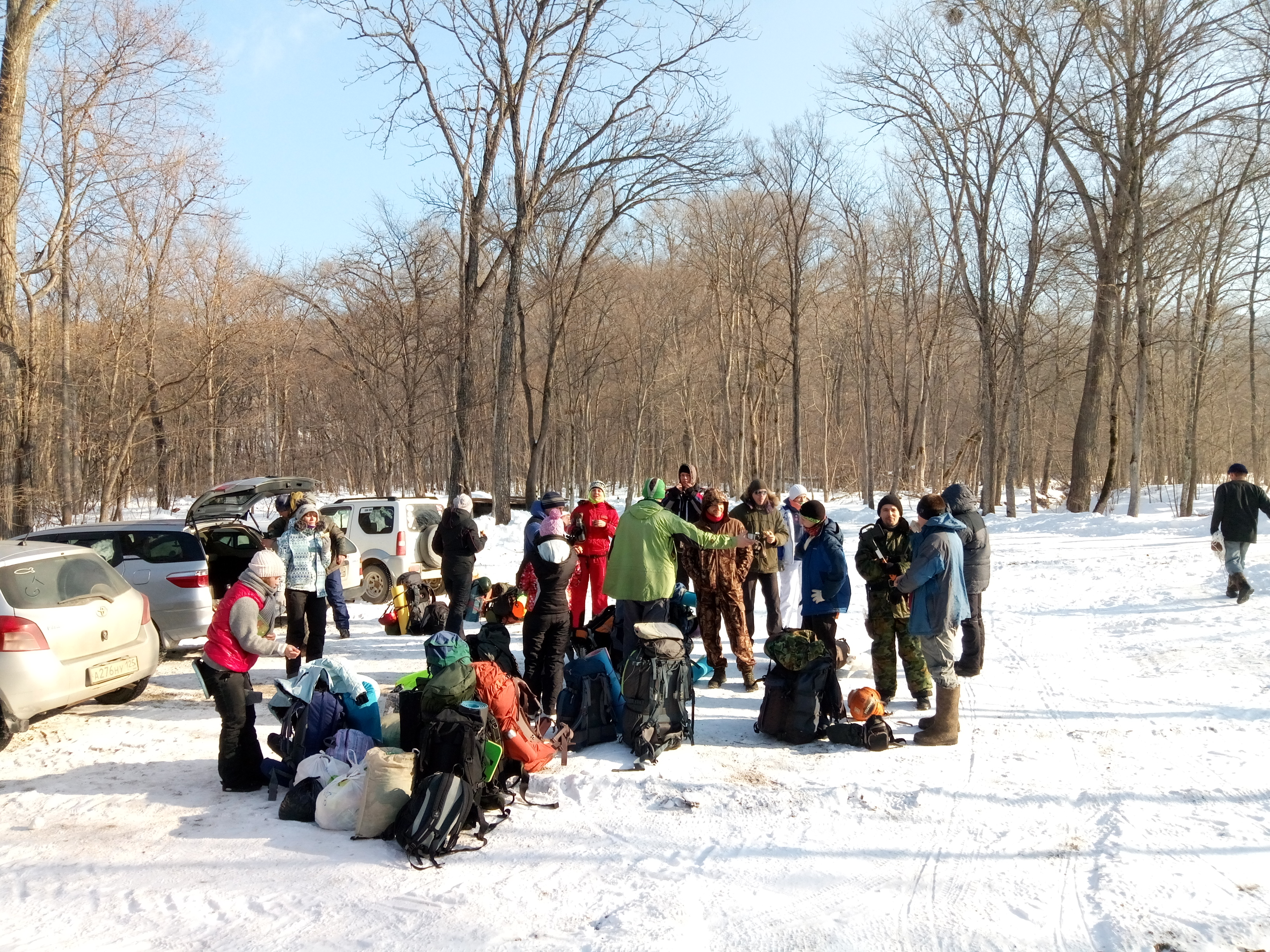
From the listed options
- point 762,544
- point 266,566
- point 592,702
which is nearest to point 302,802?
point 266,566

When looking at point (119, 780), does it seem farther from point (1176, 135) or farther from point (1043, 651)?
point (1176, 135)

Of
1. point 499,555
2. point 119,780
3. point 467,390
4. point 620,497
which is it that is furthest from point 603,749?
point 620,497

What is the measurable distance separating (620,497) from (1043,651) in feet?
143

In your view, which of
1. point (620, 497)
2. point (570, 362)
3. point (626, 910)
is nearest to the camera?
point (626, 910)

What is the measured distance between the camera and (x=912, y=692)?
7.25 metres

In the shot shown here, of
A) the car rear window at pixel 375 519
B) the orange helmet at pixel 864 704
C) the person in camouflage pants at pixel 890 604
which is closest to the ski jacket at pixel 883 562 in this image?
the person in camouflage pants at pixel 890 604

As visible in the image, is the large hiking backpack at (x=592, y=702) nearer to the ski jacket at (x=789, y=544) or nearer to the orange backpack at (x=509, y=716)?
the orange backpack at (x=509, y=716)

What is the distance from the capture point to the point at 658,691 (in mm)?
6297

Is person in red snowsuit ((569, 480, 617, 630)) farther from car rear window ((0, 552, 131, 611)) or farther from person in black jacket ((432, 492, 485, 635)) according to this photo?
car rear window ((0, 552, 131, 611))

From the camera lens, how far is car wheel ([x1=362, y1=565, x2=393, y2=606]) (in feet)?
43.7

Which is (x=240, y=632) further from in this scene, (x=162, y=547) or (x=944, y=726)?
(x=944, y=726)

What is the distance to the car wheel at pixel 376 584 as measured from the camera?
13320 millimetres

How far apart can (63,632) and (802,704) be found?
18.4 ft

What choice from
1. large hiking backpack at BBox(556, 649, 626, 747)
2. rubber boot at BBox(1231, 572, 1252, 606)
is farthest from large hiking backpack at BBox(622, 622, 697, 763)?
rubber boot at BBox(1231, 572, 1252, 606)
